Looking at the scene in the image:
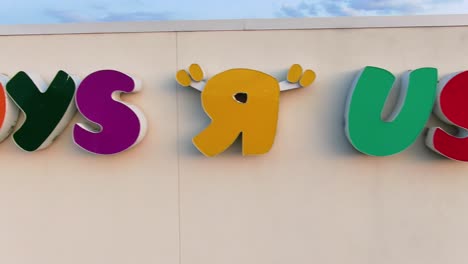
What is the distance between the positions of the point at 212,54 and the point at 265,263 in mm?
2460

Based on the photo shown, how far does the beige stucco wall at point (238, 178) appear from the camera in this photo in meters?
3.81

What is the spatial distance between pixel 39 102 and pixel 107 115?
0.75 meters

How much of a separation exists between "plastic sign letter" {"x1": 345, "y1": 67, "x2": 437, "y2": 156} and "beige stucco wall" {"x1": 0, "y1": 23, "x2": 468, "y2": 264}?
0.29 metres

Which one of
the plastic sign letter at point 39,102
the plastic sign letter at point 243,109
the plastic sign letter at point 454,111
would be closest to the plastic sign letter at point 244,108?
the plastic sign letter at point 243,109

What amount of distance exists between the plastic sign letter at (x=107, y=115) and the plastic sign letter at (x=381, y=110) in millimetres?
2270

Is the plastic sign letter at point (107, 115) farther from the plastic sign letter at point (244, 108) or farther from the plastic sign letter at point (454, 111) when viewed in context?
the plastic sign letter at point (454, 111)

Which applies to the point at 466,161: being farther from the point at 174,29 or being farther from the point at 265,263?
the point at 174,29

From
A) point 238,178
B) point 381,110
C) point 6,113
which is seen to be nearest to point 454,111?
point 381,110

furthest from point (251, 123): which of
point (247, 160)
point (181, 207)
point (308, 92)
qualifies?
point (181, 207)

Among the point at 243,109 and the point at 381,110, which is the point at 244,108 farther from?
the point at 381,110

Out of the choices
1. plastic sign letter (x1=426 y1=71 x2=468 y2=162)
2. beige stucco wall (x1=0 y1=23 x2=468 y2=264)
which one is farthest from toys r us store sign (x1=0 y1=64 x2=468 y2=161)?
beige stucco wall (x1=0 y1=23 x2=468 y2=264)

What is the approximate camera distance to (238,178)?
3.90 meters

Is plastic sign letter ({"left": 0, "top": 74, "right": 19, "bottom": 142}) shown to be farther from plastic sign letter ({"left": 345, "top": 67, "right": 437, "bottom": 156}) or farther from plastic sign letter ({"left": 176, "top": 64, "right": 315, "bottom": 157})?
plastic sign letter ({"left": 345, "top": 67, "right": 437, "bottom": 156})

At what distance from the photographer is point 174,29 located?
3.86m
